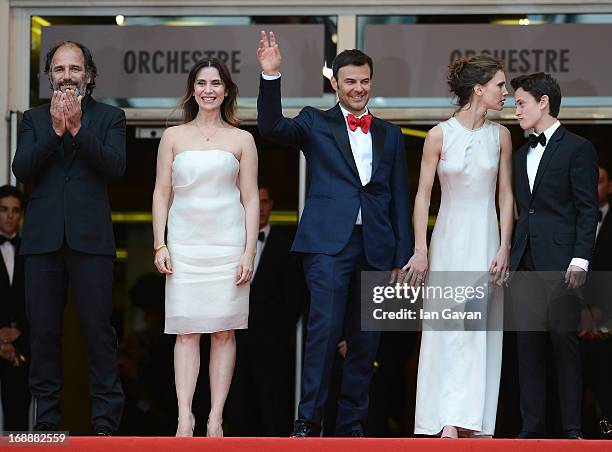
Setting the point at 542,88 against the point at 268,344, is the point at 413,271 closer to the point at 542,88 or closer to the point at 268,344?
the point at 542,88

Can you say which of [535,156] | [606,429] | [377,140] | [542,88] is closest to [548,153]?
[535,156]

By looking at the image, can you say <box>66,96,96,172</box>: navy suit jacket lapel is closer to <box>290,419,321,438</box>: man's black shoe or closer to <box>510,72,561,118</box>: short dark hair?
<box>290,419,321,438</box>: man's black shoe

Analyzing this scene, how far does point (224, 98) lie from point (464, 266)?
1.47 meters

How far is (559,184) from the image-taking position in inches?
261

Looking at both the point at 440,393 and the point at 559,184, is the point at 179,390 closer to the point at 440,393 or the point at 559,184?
the point at 440,393

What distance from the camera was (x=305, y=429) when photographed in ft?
20.9

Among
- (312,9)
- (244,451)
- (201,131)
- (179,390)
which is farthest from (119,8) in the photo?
(244,451)

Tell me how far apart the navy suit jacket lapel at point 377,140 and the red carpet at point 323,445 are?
1.37m

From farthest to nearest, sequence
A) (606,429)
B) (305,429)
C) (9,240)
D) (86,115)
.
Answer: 1. (9,240)
2. (606,429)
3. (86,115)
4. (305,429)

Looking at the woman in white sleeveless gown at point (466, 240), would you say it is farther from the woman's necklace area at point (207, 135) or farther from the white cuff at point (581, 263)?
the woman's necklace area at point (207, 135)

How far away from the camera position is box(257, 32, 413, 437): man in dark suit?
6.48 metres

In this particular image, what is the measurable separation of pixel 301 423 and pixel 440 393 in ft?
2.50

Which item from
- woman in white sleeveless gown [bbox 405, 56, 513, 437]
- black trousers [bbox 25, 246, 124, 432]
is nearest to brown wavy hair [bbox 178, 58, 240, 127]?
black trousers [bbox 25, 246, 124, 432]

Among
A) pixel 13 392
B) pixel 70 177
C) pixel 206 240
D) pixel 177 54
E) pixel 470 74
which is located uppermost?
pixel 177 54
